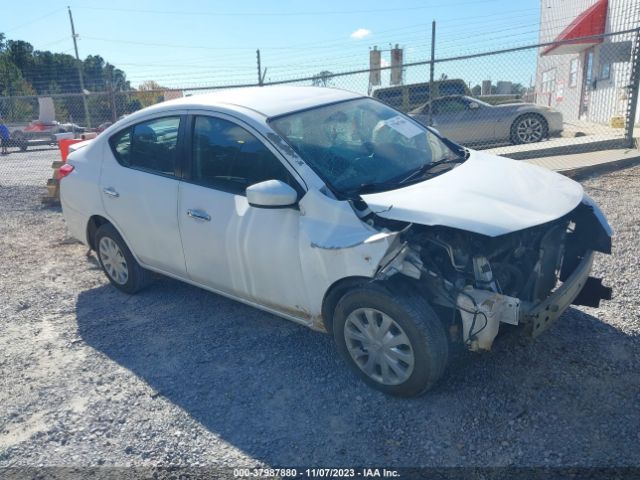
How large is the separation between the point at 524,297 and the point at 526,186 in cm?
74

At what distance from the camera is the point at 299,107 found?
3852 mm

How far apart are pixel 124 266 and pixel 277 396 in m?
2.32

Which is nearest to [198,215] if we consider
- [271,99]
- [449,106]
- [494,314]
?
[271,99]

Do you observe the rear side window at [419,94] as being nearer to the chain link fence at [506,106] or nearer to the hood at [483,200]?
the chain link fence at [506,106]

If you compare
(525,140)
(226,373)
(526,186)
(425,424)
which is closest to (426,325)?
(425,424)

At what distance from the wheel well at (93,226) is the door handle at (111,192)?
35cm

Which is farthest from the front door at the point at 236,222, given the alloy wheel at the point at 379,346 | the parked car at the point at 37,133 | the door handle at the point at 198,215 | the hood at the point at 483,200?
the parked car at the point at 37,133

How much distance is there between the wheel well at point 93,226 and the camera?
4.90m

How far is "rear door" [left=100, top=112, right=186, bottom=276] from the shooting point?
408cm

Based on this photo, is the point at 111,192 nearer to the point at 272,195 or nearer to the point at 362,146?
the point at 272,195

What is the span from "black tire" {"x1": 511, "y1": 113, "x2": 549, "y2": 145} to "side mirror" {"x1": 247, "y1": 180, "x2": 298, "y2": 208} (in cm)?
956

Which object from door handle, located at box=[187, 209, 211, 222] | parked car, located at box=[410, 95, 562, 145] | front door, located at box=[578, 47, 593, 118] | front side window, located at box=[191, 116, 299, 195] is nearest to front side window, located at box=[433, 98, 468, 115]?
parked car, located at box=[410, 95, 562, 145]

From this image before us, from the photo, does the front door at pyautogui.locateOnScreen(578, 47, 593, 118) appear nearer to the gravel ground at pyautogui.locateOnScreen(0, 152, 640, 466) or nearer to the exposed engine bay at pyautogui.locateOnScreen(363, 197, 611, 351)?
the gravel ground at pyautogui.locateOnScreen(0, 152, 640, 466)

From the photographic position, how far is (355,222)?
9.92 ft
